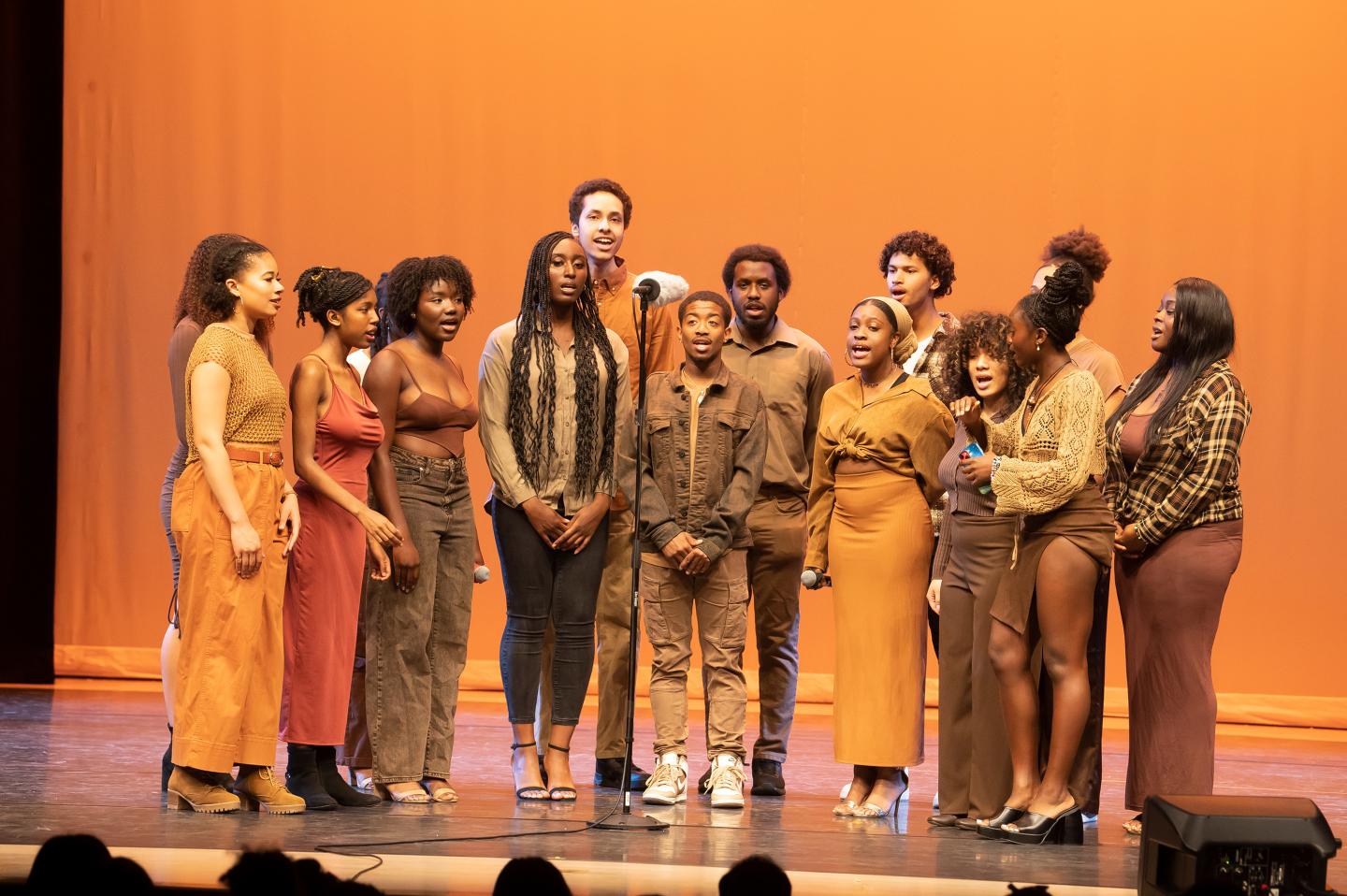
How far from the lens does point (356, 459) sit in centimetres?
477

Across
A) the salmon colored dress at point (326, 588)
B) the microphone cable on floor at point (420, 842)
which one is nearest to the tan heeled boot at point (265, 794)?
the salmon colored dress at point (326, 588)

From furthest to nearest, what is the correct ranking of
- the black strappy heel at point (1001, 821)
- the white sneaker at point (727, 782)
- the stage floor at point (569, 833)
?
the white sneaker at point (727, 782) < the black strappy heel at point (1001, 821) < the stage floor at point (569, 833)

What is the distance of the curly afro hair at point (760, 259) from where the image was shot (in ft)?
18.1

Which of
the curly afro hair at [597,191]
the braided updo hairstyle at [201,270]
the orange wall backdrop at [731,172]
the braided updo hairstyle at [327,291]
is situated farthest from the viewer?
the orange wall backdrop at [731,172]

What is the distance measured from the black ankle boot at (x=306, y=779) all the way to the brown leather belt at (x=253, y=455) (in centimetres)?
82

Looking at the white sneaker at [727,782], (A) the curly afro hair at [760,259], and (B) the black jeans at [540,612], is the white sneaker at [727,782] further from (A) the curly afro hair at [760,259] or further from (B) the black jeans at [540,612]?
(A) the curly afro hair at [760,259]

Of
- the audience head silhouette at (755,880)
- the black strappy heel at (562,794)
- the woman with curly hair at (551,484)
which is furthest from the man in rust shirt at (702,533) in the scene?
the audience head silhouette at (755,880)

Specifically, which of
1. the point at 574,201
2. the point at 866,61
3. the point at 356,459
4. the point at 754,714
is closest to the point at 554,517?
the point at 356,459

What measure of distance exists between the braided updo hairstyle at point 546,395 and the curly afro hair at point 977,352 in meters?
1.03

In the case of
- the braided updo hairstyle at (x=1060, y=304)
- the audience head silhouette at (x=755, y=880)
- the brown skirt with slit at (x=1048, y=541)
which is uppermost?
the braided updo hairstyle at (x=1060, y=304)

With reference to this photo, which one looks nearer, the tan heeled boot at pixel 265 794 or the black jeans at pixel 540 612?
the tan heeled boot at pixel 265 794

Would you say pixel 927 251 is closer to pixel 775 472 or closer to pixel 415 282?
pixel 775 472

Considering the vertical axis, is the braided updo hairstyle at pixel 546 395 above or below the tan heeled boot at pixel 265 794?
above

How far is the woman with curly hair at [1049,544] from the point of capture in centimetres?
436
